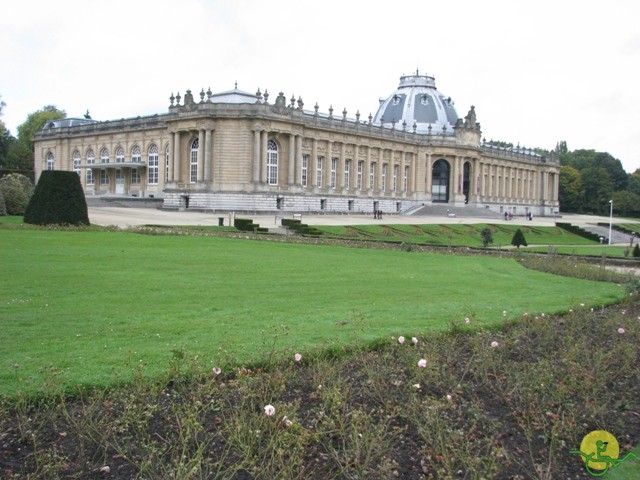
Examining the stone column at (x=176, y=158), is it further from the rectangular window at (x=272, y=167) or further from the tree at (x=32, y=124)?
the tree at (x=32, y=124)

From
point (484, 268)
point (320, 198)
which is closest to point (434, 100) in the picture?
point (320, 198)

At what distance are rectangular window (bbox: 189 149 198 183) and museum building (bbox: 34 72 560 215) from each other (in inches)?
5.0

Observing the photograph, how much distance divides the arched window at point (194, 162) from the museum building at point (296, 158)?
4.9 inches

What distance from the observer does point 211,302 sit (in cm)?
1218

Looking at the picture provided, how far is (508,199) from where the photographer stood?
339 feet

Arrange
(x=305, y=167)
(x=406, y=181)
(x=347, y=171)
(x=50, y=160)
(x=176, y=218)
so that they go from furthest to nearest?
(x=406, y=181), (x=50, y=160), (x=347, y=171), (x=305, y=167), (x=176, y=218)

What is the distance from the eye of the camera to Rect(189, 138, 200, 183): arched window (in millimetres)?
64500

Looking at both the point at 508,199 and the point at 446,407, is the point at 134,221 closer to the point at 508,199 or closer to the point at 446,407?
the point at 446,407

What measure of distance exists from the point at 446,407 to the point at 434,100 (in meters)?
93.2

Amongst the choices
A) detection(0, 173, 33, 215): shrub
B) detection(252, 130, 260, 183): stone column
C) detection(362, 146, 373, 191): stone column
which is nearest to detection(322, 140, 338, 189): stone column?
detection(362, 146, 373, 191): stone column

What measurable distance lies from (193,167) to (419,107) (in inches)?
1682

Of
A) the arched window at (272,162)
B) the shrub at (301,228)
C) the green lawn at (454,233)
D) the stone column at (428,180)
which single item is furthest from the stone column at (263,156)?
the stone column at (428,180)

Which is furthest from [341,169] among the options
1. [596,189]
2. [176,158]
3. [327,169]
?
[596,189]

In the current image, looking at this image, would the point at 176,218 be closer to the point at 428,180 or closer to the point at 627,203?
the point at 428,180
